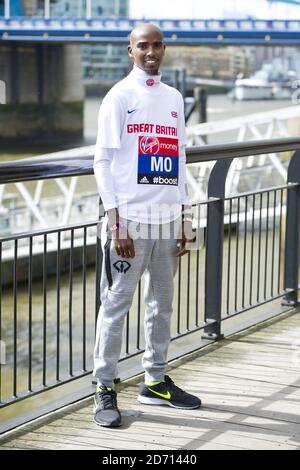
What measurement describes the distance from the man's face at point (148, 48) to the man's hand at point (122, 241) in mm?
569

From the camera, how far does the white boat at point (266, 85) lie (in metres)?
70.1

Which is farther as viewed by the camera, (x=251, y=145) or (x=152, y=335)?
(x=251, y=145)

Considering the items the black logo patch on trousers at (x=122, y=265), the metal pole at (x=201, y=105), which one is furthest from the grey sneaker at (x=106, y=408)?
the metal pole at (x=201, y=105)

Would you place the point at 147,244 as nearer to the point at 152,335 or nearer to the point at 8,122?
the point at 152,335

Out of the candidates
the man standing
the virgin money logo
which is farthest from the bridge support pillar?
the virgin money logo

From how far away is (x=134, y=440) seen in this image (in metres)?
3.60

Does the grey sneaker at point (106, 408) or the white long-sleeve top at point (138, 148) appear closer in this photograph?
the white long-sleeve top at point (138, 148)

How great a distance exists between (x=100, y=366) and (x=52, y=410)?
338mm

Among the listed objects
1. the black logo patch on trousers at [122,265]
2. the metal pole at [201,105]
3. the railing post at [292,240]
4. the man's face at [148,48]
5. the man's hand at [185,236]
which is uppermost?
the man's face at [148,48]

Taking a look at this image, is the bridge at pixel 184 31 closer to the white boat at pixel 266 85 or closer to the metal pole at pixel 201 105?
the metal pole at pixel 201 105

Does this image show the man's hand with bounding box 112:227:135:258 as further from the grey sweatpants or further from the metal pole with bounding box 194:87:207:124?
the metal pole with bounding box 194:87:207:124

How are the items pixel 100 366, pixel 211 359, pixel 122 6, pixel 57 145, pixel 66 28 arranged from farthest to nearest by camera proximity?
pixel 122 6 → pixel 57 145 → pixel 66 28 → pixel 211 359 → pixel 100 366
